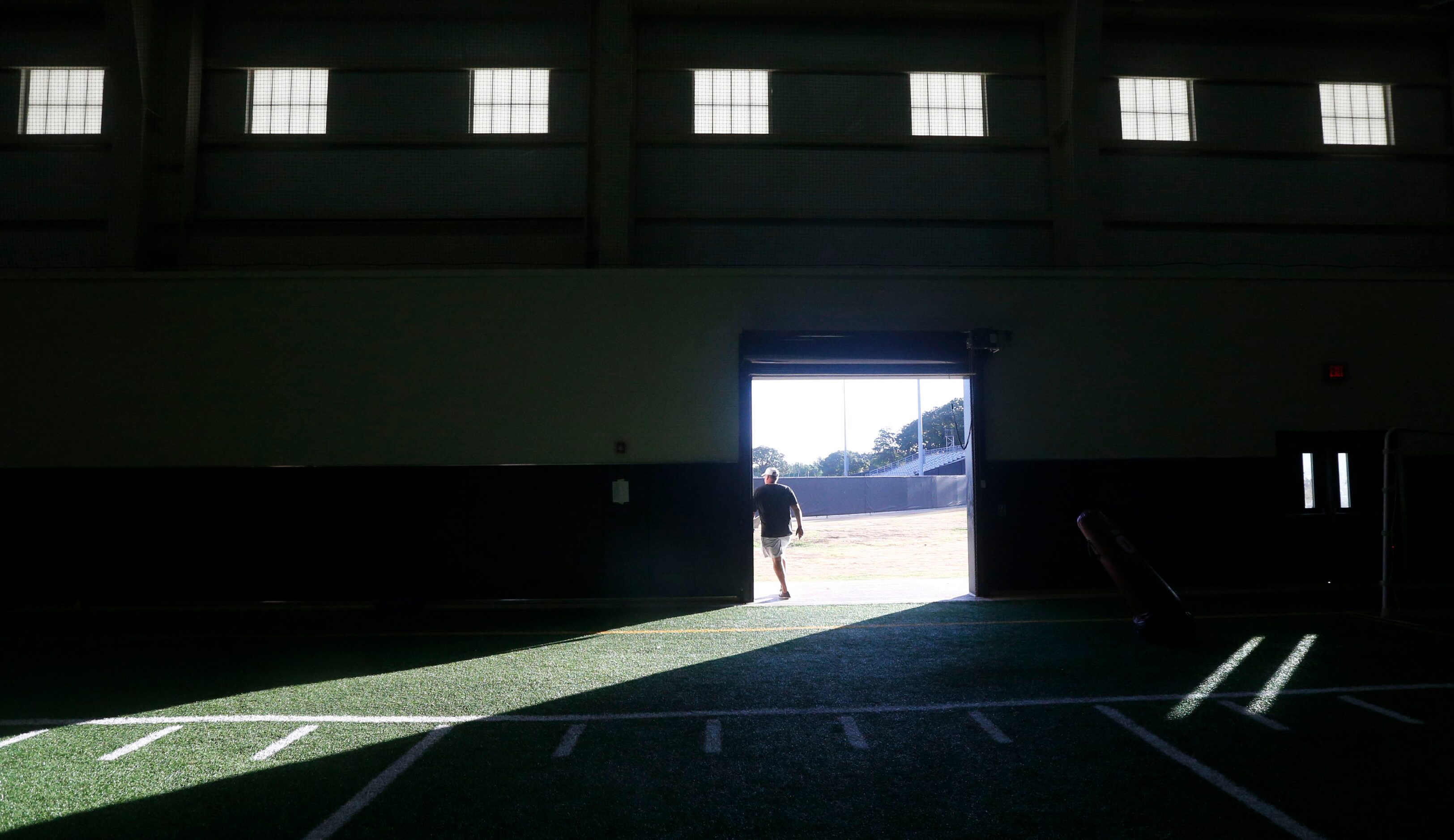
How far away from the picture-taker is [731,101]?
10336 millimetres

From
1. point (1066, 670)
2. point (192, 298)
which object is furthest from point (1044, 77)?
point (192, 298)

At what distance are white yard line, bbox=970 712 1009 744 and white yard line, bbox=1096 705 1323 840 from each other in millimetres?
734

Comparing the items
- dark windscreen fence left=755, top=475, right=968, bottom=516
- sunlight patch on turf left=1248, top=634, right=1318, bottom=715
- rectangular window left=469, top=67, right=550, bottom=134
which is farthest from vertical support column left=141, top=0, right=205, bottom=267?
dark windscreen fence left=755, top=475, right=968, bottom=516

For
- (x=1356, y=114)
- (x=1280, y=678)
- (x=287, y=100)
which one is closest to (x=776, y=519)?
(x=1280, y=678)

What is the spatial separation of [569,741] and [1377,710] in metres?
4.94

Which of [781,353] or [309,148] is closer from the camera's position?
[781,353]

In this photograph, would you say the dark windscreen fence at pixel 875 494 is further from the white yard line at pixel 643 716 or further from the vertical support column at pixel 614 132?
the white yard line at pixel 643 716

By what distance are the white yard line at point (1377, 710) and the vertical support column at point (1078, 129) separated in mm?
6445

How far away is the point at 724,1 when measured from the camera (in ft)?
33.1

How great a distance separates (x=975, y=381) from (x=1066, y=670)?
460 cm

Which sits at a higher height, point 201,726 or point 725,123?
point 725,123

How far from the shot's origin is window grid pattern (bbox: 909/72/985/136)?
34.1 ft

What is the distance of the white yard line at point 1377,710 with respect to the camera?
441 centimetres

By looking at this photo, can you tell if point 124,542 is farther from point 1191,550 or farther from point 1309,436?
point 1309,436
